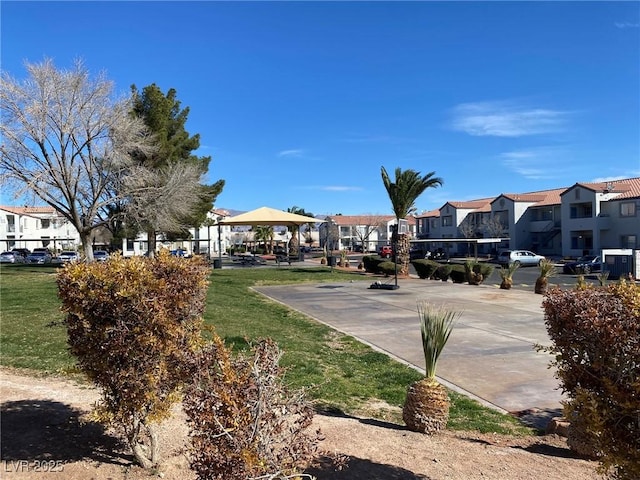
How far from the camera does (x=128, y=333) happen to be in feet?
11.4

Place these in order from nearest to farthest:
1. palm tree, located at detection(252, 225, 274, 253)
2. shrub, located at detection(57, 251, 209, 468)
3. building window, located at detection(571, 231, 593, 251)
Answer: shrub, located at detection(57, 251, 209, 468) < building window, located at detection(571, 231, 593, 251) < palm tree, located at detection(252, 225, 274, 253)

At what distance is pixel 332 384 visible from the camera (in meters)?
6.86

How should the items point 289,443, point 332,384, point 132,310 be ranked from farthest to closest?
1. point 332,384
2. point 132,310
3. point 289,443

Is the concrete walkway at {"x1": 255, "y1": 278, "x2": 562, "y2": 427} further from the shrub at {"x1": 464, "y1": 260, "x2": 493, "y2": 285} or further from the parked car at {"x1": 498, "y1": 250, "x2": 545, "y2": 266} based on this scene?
the parked car at {"x1": 498, "y1": 250, "x2": 545, "y2": 266}

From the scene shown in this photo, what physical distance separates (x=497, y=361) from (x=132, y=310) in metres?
6.87

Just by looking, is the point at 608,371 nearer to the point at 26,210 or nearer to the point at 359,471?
the point at 359,471

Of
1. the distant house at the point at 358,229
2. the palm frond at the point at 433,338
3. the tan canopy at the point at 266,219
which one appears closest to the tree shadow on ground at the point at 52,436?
the palm frond at the point at 433,338

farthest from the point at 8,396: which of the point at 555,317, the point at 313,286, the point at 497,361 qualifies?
the point at 313,286

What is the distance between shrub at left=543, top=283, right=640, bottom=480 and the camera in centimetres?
265

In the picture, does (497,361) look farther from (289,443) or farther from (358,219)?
(358,219)

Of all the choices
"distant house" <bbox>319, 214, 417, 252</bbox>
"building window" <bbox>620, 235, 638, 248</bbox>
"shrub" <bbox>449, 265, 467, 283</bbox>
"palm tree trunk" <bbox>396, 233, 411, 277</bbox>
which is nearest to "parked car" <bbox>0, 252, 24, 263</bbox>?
"palm tree trunk" <bbox>396, 233, 411, 277</bbox>

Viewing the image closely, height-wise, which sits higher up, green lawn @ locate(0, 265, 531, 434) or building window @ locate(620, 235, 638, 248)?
building window @ locate(620, 235, 638, 248)

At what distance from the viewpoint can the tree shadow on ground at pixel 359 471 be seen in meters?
3.79

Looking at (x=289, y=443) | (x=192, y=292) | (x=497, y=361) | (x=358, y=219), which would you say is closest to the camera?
(x=289, y=443)
